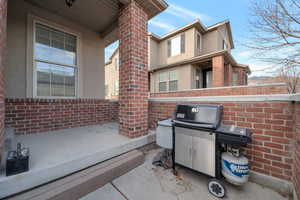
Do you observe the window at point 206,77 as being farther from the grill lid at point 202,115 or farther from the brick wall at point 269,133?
the grill lid at point 202,115

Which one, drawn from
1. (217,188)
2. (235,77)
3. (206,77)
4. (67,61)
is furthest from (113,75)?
(217,188)

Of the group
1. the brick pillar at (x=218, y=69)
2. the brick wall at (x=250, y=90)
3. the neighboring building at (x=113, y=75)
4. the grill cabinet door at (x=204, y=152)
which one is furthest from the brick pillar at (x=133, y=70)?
the neighboring building at (x=113, y=75)

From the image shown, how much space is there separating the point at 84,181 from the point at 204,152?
1.68 meters

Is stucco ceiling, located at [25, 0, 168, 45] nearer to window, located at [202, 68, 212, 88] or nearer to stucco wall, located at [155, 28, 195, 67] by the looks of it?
stucco wall, located at [155, 28, 195, 67]

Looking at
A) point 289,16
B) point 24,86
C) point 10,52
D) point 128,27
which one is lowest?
point 24,86

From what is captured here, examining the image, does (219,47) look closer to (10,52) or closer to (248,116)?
(248,116)

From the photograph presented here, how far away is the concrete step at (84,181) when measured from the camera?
130 cm

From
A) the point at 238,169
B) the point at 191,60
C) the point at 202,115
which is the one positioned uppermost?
the point at 191,60

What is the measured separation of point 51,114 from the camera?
10.1ft

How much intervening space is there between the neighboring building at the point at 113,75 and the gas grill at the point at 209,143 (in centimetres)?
1158

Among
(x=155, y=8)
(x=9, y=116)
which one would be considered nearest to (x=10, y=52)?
(x=9, y=116)

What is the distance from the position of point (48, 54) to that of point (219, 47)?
1003 cm

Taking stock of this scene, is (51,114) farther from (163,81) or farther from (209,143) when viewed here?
(163,81)

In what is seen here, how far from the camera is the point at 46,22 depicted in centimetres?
339
